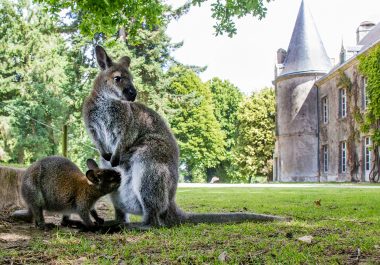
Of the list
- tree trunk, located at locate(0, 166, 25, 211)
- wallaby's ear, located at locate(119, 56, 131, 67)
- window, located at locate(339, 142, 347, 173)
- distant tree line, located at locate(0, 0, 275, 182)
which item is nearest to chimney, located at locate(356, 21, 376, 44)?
window, located at locate(339, 142, 347, 173)

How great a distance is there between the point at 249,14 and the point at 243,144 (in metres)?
43.7

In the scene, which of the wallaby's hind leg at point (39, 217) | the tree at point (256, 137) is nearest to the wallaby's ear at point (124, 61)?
the wallaby's hind leg at point (39, 217)

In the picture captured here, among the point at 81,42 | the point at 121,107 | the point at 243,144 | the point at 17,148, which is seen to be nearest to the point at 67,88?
the point at 81,42

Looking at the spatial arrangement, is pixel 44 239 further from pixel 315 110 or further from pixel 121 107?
pixel 315 110

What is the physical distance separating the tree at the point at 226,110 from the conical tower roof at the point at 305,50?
20.0m

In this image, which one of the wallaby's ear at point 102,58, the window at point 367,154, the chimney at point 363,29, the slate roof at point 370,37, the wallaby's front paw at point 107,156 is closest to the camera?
the wallaby's front paw at point 107,156

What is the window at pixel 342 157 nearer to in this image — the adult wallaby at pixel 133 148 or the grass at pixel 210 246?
the grass at pixel 210 246

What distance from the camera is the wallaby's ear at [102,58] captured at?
5.54 metres

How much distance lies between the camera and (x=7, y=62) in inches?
1487

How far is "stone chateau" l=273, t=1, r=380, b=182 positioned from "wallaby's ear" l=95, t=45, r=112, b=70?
28.8 m

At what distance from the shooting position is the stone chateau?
3338cm

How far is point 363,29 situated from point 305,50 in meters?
4.86

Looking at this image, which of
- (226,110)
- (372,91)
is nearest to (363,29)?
(372,91)

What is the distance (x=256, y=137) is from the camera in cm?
5250
